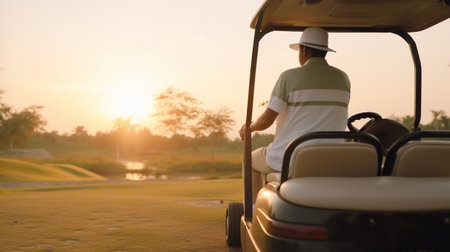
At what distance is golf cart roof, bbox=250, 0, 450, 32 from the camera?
166 inches

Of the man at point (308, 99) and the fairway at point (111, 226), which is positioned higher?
the man at point (308, 99)

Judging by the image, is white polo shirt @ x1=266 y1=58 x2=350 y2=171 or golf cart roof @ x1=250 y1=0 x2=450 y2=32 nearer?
white polo shirt @ x1=266 y1=58 x2=350 y2=171

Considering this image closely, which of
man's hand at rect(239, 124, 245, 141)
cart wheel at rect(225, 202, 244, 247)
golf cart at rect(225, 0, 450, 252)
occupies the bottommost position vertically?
cart wheel at rect(225, 202, 244, 247)

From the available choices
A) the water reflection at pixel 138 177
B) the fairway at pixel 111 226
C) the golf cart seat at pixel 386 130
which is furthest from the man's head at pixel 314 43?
the water reflection at pixel 138 177

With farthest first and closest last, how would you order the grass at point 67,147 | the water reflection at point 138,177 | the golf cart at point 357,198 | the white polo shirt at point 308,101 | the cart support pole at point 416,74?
the grass at point 67,147, the water reflection at point 138,177, the cart support pole at point 416,74, the white polo shirt at point 308,101, the golf cart at point 357,198

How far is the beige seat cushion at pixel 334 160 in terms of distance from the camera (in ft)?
9.80

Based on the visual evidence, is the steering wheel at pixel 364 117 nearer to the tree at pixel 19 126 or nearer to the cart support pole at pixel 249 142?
the cart support pole at pixel 249 142

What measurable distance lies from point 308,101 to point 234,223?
1834 millimetres

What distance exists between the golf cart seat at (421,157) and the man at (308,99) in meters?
0.86

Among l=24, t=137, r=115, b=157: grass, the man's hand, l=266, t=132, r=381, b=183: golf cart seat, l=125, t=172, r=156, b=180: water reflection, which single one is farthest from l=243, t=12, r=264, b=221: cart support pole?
l=24, t=137, r=115, b=157: grass

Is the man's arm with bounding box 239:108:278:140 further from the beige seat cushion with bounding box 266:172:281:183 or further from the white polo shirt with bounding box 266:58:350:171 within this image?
the beige seat cushion with bounding box 266:172:281:183

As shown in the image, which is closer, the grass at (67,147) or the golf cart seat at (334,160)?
the golf cart seat at (334,160)

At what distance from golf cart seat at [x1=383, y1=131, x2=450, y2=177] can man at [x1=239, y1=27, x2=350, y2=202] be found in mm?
865

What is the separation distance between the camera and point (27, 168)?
97.5 feet
